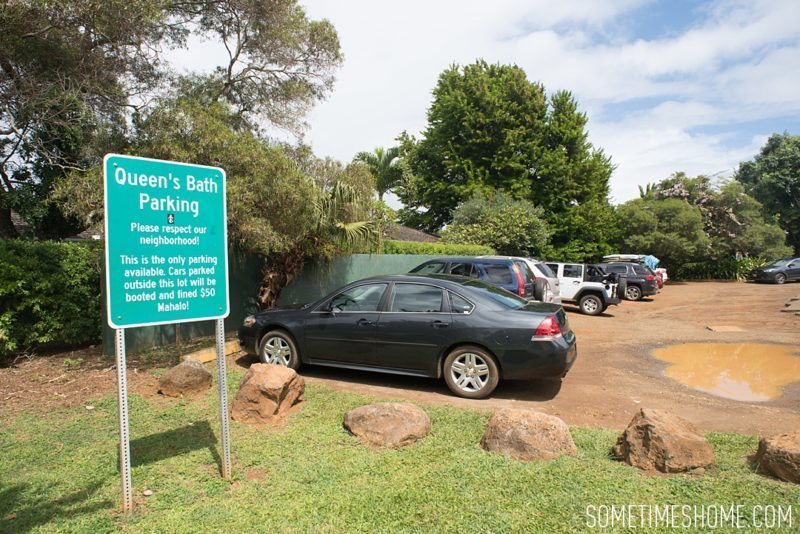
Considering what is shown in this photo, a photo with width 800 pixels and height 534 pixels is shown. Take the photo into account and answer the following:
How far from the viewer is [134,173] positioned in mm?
3447

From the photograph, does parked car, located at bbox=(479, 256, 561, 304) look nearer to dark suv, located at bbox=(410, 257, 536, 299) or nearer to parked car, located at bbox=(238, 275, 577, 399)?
dark suv, located at bbox=(410, 257, 536, 299)

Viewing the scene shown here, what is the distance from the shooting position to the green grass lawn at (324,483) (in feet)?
10.4

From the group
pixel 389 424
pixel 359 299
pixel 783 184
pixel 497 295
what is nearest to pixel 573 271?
pixel 497 295

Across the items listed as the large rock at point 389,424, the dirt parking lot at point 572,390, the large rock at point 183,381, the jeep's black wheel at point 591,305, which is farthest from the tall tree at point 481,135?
the large rock at point 389,424

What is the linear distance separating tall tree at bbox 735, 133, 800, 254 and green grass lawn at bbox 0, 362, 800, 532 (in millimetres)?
47326

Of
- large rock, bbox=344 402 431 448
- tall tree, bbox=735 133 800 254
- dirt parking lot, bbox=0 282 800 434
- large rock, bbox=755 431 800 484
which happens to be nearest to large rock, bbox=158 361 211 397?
dirt parking lot, bbox=0 282 800 434

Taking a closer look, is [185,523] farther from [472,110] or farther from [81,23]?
[472,110]

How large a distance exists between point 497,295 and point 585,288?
982 cm

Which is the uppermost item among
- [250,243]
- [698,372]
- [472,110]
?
[472,110]

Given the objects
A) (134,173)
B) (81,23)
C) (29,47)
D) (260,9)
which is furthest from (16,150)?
(134,173)

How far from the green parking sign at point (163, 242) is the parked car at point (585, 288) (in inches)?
509

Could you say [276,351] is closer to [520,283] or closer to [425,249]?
[520,283]

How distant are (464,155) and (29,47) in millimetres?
24239

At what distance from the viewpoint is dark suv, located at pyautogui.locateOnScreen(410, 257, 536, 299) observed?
1032cm
